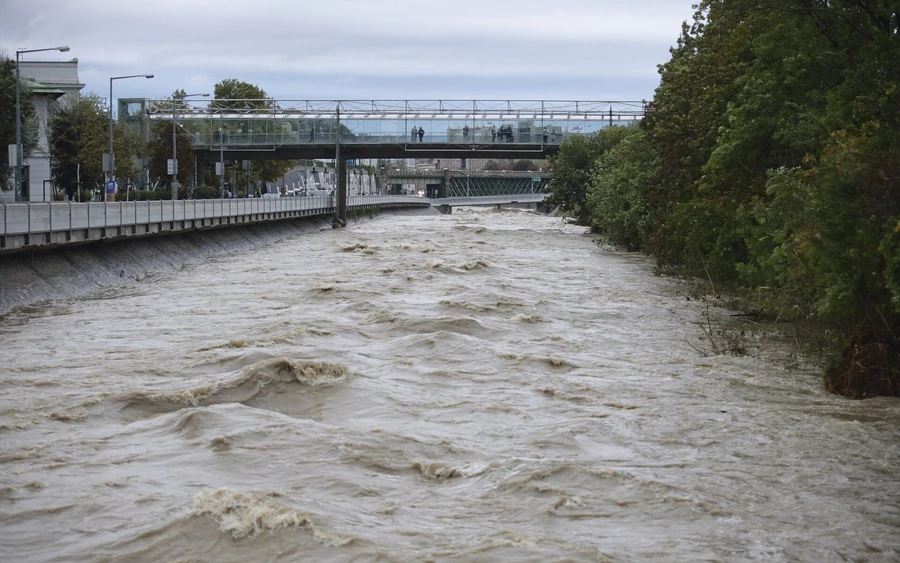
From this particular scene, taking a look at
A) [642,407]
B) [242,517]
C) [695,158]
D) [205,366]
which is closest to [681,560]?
[242,517]

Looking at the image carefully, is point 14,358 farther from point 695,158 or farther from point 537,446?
point 695,158

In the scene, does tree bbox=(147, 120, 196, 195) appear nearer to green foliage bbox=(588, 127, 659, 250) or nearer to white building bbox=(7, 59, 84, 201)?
white building bbox=(7, 59, 84, 201)

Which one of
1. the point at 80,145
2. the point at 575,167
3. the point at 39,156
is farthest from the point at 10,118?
the point at 575,167

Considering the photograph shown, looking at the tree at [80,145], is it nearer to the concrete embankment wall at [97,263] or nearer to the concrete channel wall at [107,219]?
the concrete channel wall at [107,219]

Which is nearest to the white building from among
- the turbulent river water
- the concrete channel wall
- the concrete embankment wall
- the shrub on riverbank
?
the concrete channel wall

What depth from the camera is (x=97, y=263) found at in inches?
1470

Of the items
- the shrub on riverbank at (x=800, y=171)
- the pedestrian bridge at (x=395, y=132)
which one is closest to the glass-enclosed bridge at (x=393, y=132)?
the pedestrian bridge at (x=395, y=132)

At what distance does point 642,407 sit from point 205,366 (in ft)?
23.6

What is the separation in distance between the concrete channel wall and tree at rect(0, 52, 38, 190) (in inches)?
477

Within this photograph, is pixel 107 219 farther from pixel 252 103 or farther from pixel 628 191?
pixel 252 103

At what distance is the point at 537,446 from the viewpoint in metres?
14.6

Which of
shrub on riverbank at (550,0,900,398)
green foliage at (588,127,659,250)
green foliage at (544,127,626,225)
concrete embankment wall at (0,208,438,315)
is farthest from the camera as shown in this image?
green foliage at (544,127,626,225)

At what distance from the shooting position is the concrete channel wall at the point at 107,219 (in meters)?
29.9

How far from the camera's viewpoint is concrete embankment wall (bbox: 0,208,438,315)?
101ft
